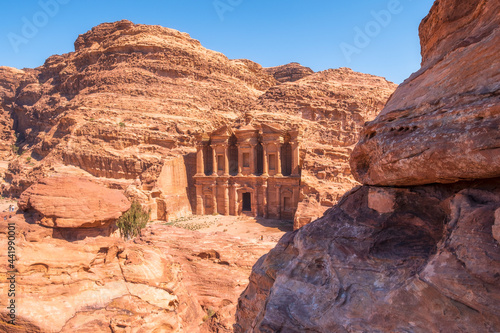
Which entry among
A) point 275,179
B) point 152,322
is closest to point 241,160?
point 275,179

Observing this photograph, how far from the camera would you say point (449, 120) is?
3639 millimetres

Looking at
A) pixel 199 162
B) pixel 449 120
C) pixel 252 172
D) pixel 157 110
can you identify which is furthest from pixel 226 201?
pixel 449 120

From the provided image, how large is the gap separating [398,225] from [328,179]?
2244 cm

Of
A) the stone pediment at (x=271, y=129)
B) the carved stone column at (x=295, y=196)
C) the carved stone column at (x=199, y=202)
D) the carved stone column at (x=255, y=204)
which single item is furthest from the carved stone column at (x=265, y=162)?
the carved stone column at (x=199, y=202)

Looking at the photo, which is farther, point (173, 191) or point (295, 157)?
point (173, 191)

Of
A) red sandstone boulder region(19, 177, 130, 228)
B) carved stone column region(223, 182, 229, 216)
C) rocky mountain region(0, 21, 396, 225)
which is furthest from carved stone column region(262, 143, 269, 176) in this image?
red sandstone boulder region(19, 177, 130, 228)

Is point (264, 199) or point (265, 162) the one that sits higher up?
point (265, 162)

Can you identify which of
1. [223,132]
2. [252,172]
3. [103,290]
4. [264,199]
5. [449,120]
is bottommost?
[103,290]

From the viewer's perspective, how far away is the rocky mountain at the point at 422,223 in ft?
10.3

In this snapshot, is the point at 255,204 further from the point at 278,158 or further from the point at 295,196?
the point at 278,158

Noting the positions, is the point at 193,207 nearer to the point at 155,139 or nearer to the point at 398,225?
the point at 155,139

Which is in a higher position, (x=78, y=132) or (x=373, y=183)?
(x=78, y=132)

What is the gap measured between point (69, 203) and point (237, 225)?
55.5 ft

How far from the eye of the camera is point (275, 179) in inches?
1104
